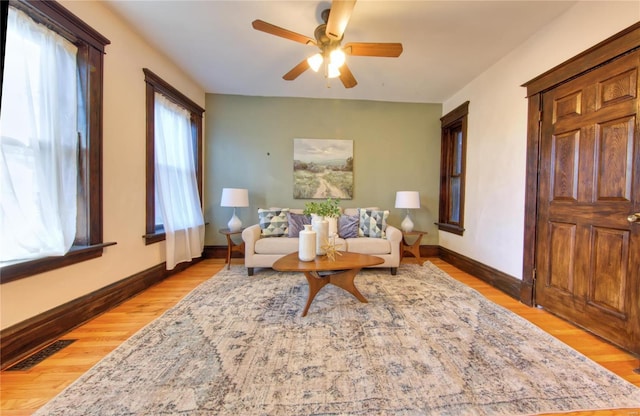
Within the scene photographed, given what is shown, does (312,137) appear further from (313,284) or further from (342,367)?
(342,367)

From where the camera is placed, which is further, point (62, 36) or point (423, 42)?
point (423, 42)

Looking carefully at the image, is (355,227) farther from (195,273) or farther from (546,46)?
(546,46)

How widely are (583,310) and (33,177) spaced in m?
4.26

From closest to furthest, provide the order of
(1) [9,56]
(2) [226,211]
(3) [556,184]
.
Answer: (1) [9,56] < (3) [556,184] < (2) [226,211]

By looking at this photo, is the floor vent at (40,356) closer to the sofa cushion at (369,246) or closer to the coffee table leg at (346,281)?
the coffee table leg at (346,281)

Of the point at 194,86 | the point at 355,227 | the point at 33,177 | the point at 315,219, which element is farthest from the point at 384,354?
the point at 194,86

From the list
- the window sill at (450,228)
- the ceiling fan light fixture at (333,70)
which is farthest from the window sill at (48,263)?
the window sill at (450,228)

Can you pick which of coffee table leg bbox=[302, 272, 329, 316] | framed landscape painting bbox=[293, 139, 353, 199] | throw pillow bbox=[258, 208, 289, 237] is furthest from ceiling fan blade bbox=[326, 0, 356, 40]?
throw pillow bbox=[258, 208, 289, 237]

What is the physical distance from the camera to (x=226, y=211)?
416 centimetres

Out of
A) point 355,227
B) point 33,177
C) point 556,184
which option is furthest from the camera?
point 355,227

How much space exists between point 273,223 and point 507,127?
3.22 meters

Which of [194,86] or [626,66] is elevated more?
[194,86]

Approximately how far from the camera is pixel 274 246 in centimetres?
326

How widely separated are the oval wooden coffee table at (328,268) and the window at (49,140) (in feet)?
5.30
